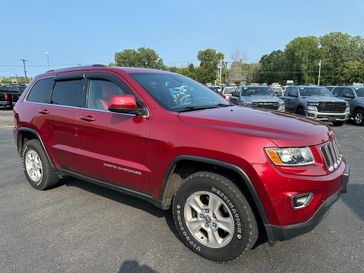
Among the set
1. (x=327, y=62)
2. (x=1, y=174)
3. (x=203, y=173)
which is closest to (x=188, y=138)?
(x=203, y=173)

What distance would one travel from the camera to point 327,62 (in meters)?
90.9

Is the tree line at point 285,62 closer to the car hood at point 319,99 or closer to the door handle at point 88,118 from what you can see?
the car hood at point 319,99

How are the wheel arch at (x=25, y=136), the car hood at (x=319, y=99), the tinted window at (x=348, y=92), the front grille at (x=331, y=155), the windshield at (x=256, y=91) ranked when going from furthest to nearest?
the tinted window at (x=348, y=92)
the windshield at (x=256, y=91)
the car hood at (x=319, y=99)
the wheel arch at (x=25, y=136)
the front grille at (x=331, y=155)

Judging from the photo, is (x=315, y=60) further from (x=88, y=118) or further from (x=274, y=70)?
(x=88, y=118)

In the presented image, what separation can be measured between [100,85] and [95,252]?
1971 millimetres

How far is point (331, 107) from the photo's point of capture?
14.3 m

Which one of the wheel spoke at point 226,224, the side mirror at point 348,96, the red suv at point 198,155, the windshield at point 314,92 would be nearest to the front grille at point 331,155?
the red suv at point 198,155

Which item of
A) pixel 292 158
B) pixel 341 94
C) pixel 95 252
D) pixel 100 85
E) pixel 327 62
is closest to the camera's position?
pixel 292 158

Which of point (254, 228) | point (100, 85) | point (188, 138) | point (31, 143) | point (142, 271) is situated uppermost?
point (100, 85)

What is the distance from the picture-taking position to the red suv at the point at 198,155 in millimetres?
2953

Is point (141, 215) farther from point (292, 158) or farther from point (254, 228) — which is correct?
point (292, 158)

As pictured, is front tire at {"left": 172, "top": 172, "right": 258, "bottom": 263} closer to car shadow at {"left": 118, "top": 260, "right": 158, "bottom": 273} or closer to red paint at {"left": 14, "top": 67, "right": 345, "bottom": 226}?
red paint at {"left": 14, "top": 67, "right": 345, "bottom": 226}

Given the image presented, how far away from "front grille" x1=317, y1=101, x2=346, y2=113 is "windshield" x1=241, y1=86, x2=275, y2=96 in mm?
2152

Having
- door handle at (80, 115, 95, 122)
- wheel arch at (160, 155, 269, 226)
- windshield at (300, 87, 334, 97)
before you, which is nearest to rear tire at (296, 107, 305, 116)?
windshield at (300, 87, 334, 97)
